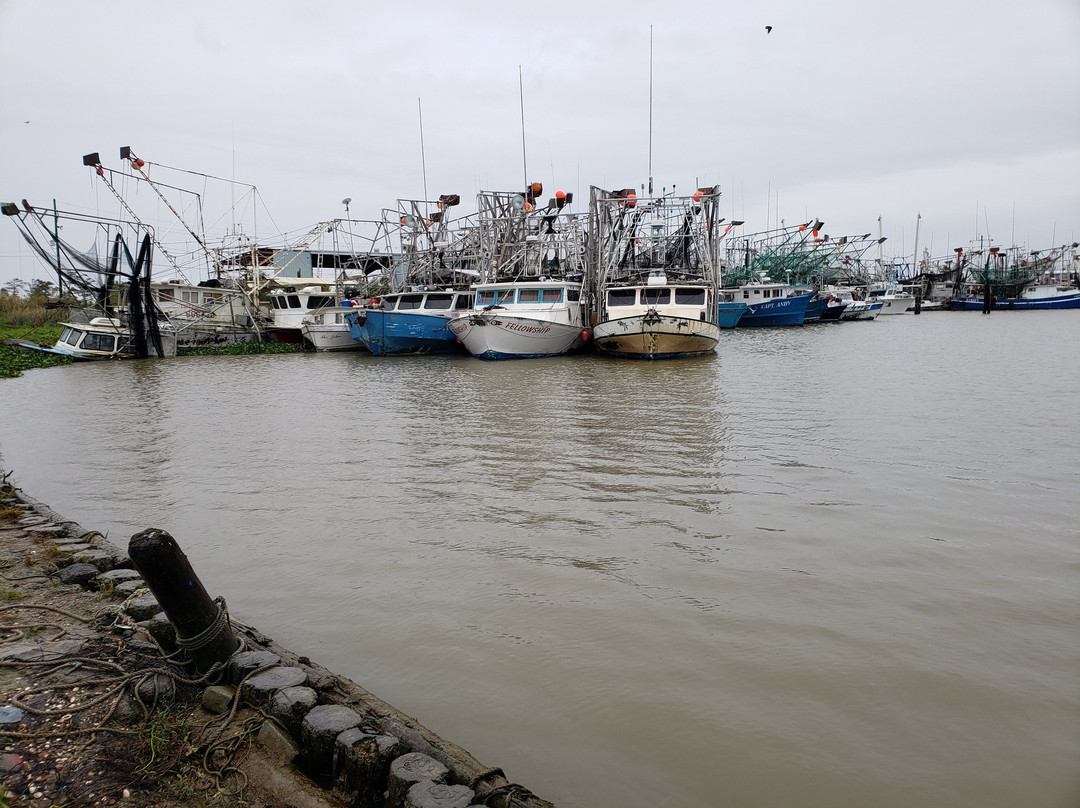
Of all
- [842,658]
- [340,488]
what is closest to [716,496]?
[842,658]

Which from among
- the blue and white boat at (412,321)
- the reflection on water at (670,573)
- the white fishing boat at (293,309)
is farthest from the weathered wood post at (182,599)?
the white fishing boat at (293,309)

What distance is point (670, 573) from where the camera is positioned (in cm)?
529

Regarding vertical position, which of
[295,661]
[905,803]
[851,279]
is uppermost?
[851,279]

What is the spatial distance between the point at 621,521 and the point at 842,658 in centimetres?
267

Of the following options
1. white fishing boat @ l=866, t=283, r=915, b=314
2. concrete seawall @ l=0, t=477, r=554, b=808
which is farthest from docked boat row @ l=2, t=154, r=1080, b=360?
white fishing boat @ l=866, t=283, r=915, b=314

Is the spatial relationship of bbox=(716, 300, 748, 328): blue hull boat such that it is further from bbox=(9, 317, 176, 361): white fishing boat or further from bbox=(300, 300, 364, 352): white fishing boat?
bbox=(9, 317, 176, 361): white fishing boat

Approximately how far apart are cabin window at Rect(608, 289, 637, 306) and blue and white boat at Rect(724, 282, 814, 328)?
765 inches

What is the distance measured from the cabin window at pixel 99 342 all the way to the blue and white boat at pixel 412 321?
843 cm

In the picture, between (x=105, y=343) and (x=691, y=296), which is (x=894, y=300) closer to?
(x=691, y=296)

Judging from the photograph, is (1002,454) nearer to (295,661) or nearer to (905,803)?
(905,803)

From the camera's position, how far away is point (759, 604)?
15.5 ft

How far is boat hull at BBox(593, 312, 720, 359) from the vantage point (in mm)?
21031

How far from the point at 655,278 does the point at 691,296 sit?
50.3 inches

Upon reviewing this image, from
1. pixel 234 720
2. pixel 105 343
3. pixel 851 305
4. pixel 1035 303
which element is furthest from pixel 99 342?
pixel 1035 303
